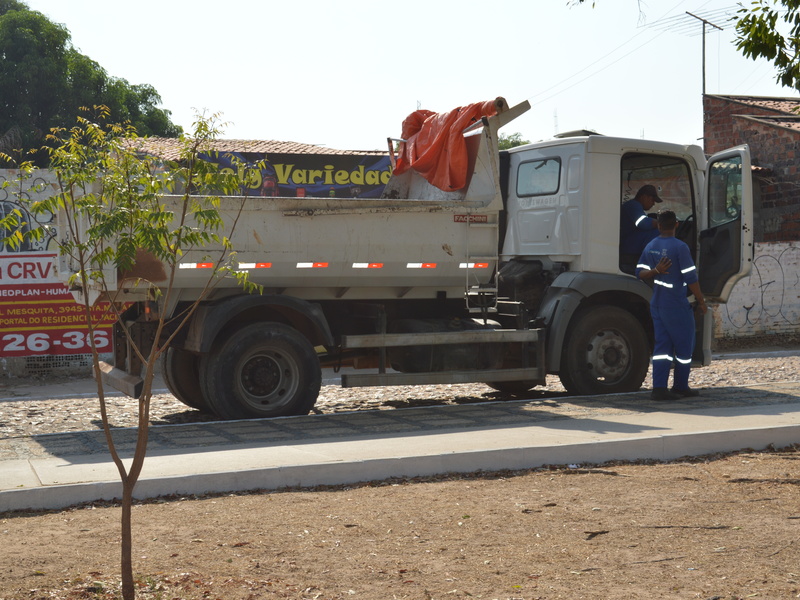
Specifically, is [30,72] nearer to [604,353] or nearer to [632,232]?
[632,232]

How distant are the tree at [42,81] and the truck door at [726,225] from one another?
2894 centimetres

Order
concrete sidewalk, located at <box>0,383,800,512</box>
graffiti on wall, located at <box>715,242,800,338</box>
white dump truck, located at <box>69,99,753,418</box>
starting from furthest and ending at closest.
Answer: graffiti on wall, located at <box>715,242,800,338</box> → white dump truck, located at <box>69,99,753,418</box> → concrete sidewalk, located at <box>0,383,800,512</box>

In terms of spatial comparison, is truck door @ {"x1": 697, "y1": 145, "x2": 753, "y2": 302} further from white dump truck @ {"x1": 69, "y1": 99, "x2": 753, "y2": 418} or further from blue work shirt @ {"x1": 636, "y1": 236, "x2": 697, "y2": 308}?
blue work shirt @ {"x1": 636, "y1": 236, "x2": 697, "y2": 308}

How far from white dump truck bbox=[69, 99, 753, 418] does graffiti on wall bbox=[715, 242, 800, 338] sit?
→ 8287 mm

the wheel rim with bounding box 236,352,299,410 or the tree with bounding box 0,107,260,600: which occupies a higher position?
the tree with bounding box 0,107,260,600

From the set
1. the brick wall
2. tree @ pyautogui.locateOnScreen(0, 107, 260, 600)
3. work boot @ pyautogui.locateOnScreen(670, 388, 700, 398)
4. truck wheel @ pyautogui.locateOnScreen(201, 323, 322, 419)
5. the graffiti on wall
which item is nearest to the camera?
tree @ pyautogui.locateOnScreen(0, 107, 260, 600)

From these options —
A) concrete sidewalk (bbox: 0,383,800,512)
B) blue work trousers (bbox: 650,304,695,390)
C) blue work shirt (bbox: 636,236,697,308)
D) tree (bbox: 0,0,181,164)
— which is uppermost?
tree (bbox: 0,0,181,164)

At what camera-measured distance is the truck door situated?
35.0 ft

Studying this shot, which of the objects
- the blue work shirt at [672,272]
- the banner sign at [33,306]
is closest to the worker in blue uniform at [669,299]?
the blue work shirt at [672,272]

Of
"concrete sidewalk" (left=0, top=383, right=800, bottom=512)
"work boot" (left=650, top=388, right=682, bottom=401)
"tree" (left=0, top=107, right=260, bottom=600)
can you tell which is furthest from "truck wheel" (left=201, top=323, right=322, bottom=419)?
"tree" (left=0, top=107, right=260, bottom=600)

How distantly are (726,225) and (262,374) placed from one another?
17.6ft

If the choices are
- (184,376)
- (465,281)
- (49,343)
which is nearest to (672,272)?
(465,281)

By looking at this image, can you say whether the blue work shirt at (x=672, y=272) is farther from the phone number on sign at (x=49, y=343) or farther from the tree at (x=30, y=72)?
the tree at (x=30, y=72)

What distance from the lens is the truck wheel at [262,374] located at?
9.05m
